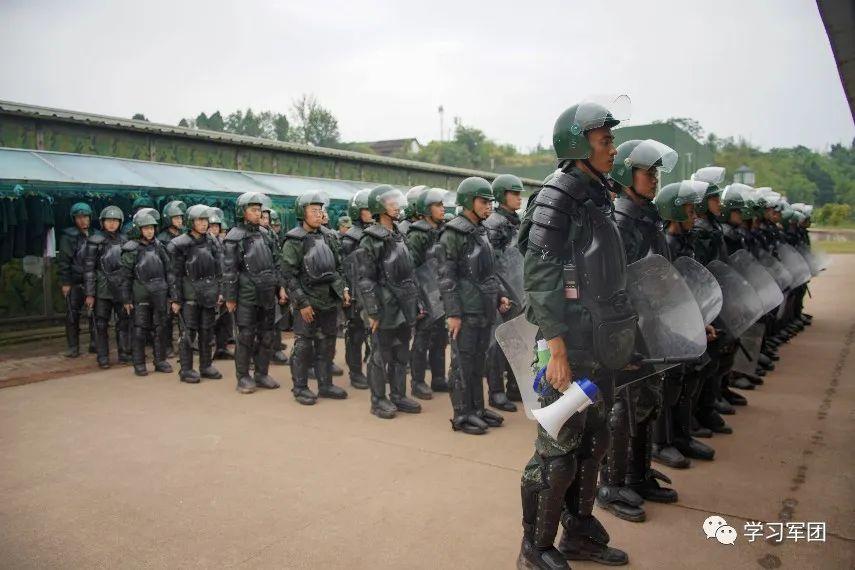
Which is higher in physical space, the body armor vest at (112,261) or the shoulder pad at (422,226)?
the shoulder pad at (422,226)

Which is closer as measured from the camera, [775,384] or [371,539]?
[371,539]

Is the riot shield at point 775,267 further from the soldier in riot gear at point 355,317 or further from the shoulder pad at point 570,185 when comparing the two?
the shoulder pad at point 570,185

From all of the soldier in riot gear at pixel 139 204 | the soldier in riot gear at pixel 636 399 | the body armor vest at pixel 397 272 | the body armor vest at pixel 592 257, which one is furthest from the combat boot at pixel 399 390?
the soldier in riot gear at pixel 139 204

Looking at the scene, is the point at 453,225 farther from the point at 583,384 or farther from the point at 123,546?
the point at 123,546

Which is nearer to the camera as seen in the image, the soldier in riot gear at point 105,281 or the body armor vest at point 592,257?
the body armor vest at point 592,257

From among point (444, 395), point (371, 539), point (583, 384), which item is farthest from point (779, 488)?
point (444, 395)

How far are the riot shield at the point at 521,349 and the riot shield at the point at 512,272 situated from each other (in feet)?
8.23

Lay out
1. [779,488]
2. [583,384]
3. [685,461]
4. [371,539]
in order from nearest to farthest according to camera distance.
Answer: [583,384], [371,539], [779,488], [685,461]

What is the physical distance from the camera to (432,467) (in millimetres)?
4543

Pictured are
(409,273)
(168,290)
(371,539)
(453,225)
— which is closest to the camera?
(371,539)

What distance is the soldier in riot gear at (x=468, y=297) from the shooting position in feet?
17.8

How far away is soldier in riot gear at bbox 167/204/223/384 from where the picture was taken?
776 cm

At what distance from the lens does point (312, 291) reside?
6555 millimetres

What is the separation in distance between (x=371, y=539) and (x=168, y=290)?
18.6 feet
